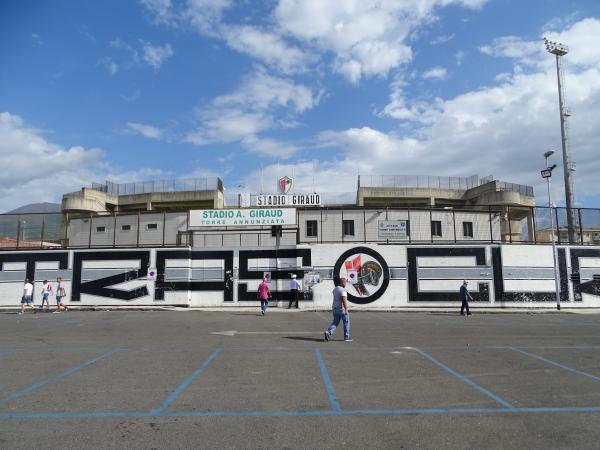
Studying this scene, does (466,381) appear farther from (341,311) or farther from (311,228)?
(311,228)

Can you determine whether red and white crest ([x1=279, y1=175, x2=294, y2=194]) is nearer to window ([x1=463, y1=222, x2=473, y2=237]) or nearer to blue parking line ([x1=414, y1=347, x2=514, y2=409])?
window ([x1=463, y1=222, x2=473, y2=237])

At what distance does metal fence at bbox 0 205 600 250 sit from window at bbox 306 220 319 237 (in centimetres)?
42

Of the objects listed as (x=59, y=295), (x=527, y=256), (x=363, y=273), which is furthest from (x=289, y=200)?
(x=59, y=295)

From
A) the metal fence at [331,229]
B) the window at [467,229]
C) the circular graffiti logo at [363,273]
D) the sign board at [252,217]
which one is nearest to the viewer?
the circular graffiti logo at [363,273]

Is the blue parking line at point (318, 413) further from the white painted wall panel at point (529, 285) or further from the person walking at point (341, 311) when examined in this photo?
the white painted wall panel at point (529, 285)

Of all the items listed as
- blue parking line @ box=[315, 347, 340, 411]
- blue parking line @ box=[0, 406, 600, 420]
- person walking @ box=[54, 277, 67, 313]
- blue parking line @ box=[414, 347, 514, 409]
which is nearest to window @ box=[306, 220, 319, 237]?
person walking @ box=[54, 277, 67, 313]

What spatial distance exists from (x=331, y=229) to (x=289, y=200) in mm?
4117

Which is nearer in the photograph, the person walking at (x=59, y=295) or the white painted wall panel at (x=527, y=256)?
the person walking at (x=59, y=295)

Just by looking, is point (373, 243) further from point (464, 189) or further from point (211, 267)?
point (464, 189)

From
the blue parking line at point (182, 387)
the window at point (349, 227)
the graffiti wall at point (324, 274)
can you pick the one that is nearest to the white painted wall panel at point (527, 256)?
the graffiti wall at point (324, 274)

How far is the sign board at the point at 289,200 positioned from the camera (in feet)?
115

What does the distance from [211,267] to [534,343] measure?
673 inches

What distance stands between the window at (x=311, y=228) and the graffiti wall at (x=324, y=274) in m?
10.8

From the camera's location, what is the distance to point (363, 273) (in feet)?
77.8
